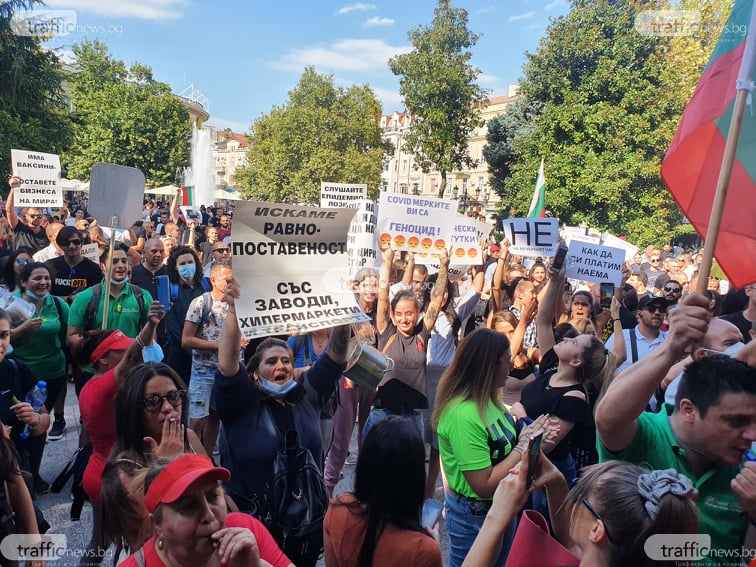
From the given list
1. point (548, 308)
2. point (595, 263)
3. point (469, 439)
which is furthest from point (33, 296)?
point (595, 263)

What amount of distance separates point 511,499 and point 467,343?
5.09 feet

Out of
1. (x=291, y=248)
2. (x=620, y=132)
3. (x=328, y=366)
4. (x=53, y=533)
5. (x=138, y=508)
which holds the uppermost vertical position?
(x=620, y=132)

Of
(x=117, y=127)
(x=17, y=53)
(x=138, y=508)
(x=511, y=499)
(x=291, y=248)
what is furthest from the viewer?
(x=117, y=127)

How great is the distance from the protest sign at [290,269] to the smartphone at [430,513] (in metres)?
1.12

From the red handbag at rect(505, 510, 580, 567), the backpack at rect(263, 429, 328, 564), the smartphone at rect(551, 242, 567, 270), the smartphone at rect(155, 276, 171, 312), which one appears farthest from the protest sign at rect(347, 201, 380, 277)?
the red handbag at rect(505, 510, 580, 567)

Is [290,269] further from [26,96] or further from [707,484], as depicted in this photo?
[26,96]

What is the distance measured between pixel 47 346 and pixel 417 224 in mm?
4077

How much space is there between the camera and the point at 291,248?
11.0 ft

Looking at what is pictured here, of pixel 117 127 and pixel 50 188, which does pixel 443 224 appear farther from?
pixel 117 127

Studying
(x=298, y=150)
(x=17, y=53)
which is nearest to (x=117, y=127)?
(x=298, y=150)

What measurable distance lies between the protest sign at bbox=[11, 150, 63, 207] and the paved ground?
4305mm

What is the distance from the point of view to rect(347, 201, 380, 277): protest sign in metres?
7.49

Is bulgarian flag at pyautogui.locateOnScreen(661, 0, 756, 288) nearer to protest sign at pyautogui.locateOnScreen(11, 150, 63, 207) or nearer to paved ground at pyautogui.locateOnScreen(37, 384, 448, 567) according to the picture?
paved ground at pyautogui.locateOnScreen(37, 384, 448, 567)

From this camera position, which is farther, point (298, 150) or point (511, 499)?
point (298, 150)
